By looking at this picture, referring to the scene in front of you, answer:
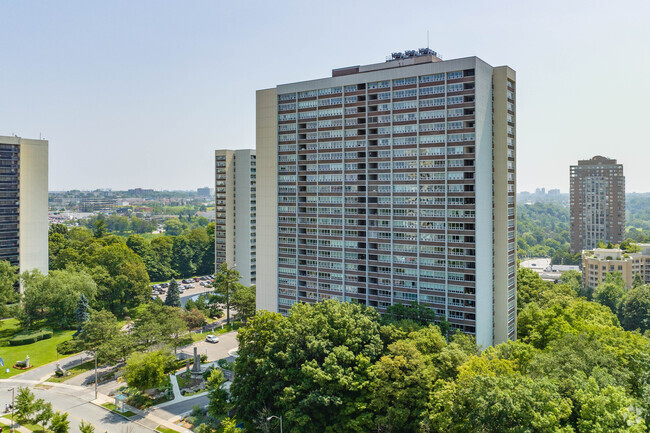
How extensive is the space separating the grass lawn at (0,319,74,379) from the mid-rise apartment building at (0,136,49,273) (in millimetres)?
19332

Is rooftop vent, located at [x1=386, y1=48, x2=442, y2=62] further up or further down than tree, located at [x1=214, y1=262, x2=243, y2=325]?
further up

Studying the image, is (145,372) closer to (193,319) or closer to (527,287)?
(193,319)

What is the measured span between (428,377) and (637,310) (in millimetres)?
74927

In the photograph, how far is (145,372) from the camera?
5497 cm

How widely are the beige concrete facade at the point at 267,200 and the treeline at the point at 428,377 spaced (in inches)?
792

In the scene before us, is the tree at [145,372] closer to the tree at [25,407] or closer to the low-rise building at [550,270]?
the tree at [25,407]

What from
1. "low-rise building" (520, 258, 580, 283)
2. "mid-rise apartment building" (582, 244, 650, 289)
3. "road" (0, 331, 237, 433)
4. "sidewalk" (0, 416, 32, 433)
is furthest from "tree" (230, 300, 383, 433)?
"mid-rise apartment building" (582, 244, 650, 289)

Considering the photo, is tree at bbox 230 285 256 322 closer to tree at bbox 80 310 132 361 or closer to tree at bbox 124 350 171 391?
tree at bbox 80 310 132 361

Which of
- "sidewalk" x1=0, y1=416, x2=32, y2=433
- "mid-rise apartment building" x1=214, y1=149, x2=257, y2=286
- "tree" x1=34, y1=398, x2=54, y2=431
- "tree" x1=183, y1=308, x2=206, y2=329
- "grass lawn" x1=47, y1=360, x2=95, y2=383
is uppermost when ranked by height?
"mid-rise apartment building" x1=214, y1=149, x2=257, y2=286

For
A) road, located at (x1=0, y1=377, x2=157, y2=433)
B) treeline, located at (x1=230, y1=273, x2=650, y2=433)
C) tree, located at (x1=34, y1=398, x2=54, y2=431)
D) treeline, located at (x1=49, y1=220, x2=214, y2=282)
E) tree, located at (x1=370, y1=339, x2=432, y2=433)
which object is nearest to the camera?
treeline, located at (x1=230, y1=273, x2=650, y2=433)

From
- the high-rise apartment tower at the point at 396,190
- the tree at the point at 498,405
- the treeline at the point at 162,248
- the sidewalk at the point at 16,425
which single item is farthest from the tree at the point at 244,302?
the tree at the point at 498,405

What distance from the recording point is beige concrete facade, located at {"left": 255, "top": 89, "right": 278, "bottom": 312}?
73.3m

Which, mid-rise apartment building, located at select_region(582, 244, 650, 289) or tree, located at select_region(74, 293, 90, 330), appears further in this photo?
mid-rise apartment building, located at select_region(582, 244, 650, 289)

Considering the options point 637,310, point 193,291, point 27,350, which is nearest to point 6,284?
point 27,350
